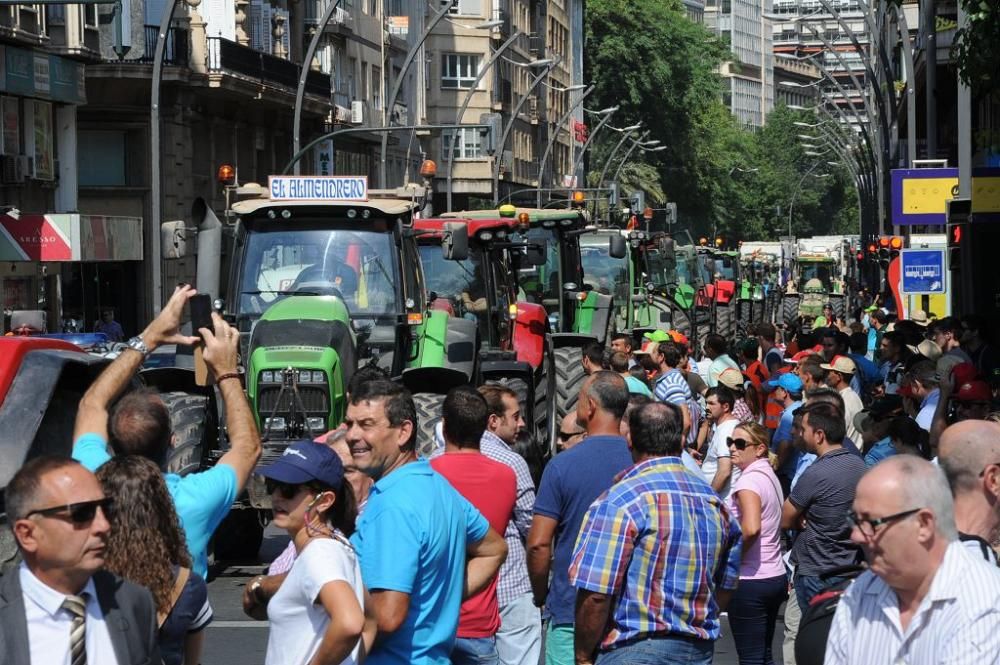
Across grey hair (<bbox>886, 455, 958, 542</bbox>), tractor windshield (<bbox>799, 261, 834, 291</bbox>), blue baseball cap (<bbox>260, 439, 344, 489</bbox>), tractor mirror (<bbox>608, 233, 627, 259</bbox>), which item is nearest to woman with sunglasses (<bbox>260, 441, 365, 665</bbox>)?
blue baseball cap (<bbox>260, 439, 344, 489</bbox>)

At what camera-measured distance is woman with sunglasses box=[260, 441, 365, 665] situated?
Answer: 5.55 metres

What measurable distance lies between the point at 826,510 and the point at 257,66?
38.3m

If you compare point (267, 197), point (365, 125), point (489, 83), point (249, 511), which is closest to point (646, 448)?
point (249, 511)

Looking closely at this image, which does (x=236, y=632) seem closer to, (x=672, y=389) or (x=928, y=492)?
(x=672, y=389)

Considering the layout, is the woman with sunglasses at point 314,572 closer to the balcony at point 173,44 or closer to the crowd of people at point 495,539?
the crowd of people at point 495,539

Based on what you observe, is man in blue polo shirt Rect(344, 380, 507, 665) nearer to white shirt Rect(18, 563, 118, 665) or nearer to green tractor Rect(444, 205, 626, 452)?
white shirt Rect(18, 563, 118, 665)

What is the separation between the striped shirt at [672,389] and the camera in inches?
575

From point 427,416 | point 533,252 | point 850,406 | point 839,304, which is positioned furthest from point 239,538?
point 839,304

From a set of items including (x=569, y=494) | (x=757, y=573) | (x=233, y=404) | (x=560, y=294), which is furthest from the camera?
(x=560, y=294)

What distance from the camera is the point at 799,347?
23.2 meters

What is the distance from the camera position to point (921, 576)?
473 cm

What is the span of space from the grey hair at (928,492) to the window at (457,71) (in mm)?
69756

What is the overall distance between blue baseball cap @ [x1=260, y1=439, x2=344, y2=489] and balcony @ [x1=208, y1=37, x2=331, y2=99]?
38756 mm

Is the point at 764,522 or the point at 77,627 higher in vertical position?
the point at 77,627
